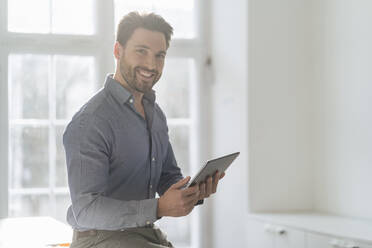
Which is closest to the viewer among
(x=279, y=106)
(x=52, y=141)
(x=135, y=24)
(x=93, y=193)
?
(x=93, y=193)

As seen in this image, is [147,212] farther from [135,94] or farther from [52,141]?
[52,141]

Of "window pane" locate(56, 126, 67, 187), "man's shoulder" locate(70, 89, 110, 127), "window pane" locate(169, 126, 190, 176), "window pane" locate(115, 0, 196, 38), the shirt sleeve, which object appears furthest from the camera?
"window pane" locate(169, 126, 190, 176)

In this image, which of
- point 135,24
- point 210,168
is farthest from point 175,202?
point 135,24

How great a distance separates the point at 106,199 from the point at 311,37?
2204 millimetres

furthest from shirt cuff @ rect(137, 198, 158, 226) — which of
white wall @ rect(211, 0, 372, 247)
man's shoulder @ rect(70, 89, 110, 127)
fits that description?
white wall @ rect(211, 0, 372, 247)

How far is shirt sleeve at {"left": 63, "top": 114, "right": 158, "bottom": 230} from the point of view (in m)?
1.83

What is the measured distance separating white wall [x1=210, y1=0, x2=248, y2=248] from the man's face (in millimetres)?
1440

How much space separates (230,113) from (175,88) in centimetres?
49

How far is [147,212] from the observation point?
6.07 feet

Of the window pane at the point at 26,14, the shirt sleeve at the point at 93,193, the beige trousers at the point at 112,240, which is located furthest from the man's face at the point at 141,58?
the window pane at the point at 26,14

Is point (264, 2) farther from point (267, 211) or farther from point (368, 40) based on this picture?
point (267, 211)

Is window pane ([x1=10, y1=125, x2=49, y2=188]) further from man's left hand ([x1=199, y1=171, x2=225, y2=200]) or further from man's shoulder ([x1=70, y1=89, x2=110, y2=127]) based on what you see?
man's left hand ([x1=199, y1=171, x2=225, y2=200])

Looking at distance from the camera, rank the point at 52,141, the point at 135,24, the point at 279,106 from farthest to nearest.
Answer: the point at 52,141, the point at 279,106, the point at 135,24

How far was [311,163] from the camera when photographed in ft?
11.7
